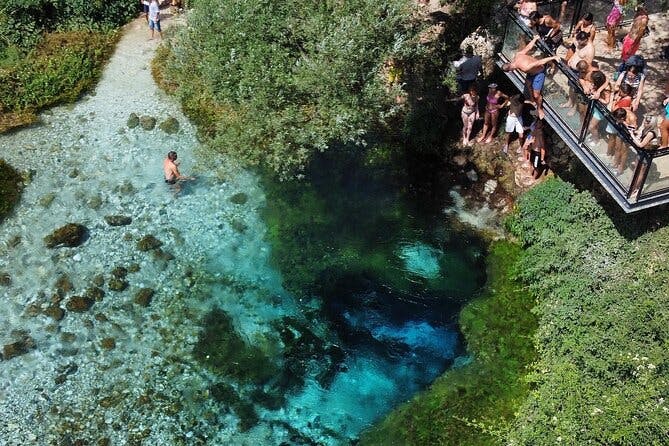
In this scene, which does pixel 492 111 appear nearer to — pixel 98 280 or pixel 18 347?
pixel 98 280

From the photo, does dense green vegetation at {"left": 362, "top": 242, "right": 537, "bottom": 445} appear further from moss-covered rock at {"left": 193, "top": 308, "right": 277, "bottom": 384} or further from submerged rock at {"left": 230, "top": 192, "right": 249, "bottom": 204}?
submerged rock at {"left": 230, "top": 192, "right": 249, "bottom": 204}

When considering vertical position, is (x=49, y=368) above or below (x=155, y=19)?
below

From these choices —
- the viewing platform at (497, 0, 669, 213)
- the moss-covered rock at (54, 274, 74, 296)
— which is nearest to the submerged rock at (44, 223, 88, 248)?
the moss-covered rock at (54, 274, 74, 296)

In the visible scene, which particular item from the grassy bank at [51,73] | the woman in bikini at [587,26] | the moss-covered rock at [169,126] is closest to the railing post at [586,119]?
the woman in bikini at [587,26]

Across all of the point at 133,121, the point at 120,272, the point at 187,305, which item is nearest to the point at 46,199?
the point at 120,272

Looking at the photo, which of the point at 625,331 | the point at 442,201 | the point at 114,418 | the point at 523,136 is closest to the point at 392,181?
the point at 442,201

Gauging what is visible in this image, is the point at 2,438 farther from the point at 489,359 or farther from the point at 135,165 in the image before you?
the point at 489,359
